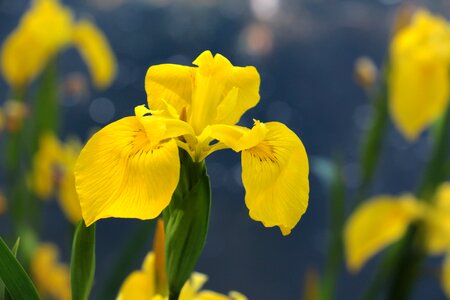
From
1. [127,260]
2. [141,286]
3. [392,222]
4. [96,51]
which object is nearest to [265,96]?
[96,51]

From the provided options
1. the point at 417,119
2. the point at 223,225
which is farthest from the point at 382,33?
the point at 417,119

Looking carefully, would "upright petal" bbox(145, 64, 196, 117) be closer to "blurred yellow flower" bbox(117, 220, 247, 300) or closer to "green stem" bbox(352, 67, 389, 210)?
"blurred yellow flower" bbox(117, 220, 247, 300)

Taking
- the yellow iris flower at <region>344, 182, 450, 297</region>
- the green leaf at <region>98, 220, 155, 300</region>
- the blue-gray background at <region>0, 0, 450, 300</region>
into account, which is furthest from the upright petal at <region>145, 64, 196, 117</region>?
the blue-gray background at <region>0, 0, 450, 300</region>

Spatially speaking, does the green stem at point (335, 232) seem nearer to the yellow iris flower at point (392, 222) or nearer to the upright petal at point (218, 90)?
the yellow iris flower at point (392, 222)

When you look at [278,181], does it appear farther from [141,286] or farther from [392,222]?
[392,222]

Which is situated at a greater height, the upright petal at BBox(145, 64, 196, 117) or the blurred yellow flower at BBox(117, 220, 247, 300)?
the upright petal at BBox(145, 64, 196, 117)

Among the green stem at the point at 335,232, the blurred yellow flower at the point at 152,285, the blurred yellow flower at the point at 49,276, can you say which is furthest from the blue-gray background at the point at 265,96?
the blurred yellow flower at the point at 152,285
